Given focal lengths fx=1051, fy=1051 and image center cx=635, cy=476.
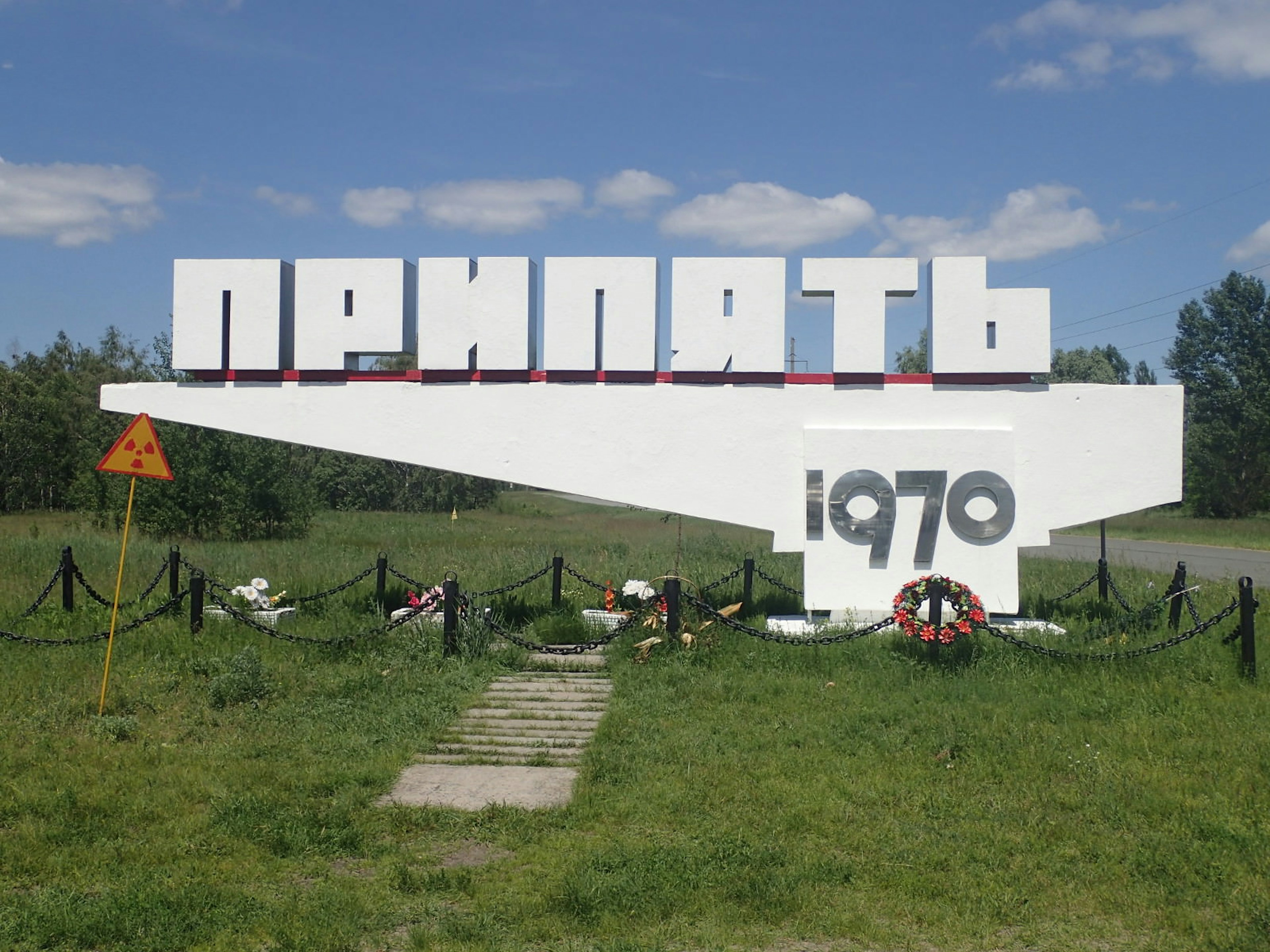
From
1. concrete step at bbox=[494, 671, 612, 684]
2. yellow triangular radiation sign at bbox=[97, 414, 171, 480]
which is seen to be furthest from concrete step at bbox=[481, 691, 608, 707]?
yellow triangular radiation sign at bbox=[97, 414, 171, 480]

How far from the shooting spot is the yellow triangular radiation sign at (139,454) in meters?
10.3

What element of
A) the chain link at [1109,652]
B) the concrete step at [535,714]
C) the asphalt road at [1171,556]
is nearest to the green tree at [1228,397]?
the asphalt road at [1171,556]

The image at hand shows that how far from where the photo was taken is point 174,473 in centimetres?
2766

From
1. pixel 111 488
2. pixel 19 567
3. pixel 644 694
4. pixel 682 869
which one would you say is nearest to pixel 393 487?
pixel 111 488

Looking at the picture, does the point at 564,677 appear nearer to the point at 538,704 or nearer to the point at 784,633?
the point at 538,704

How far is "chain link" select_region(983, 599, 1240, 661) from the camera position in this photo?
10.4m

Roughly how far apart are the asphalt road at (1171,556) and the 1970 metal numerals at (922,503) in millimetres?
8486

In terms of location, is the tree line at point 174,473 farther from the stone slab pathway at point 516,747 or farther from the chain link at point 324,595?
the stone slab pathway at point 516,747

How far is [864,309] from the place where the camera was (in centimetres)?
1240

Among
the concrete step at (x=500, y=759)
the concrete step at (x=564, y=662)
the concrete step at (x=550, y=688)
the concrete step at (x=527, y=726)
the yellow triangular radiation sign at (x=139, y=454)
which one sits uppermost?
the yellow triangular radiation sign at (x=139, y=454)

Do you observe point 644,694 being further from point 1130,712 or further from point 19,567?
point 19,567

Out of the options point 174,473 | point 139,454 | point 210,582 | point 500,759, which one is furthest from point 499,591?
point 174,473

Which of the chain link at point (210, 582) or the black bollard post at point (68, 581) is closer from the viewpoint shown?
the chain link at point (210, 582)

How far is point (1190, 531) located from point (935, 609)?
29.4m
